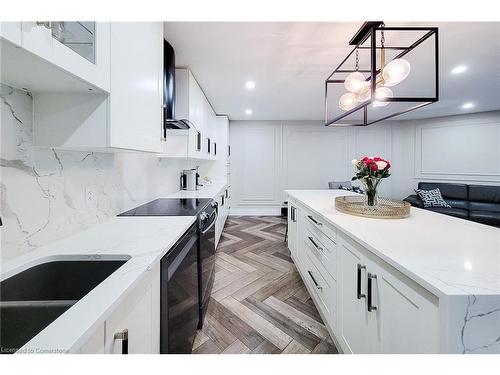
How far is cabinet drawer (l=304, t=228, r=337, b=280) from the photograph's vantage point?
1.51 m

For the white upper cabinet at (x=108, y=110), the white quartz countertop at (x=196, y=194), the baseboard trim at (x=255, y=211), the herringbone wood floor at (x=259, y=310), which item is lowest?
the herringbone wood floor at (x=259, y=310)

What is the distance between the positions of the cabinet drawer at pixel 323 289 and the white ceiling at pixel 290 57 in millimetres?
1907

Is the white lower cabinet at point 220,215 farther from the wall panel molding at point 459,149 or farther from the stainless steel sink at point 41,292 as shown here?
the wall panel molding at point 459,149

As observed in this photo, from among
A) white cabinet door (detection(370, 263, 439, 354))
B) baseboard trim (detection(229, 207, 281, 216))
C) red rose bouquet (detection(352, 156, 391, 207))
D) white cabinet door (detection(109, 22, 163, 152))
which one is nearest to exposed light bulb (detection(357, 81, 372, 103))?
red rose bouquet (detection(352, 156, 391, 207))

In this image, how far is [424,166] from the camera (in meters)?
5.44

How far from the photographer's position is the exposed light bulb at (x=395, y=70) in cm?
146

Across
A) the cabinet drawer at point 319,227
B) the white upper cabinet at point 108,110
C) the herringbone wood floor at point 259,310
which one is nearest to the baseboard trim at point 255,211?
the herringbone wood floor at point 259,310

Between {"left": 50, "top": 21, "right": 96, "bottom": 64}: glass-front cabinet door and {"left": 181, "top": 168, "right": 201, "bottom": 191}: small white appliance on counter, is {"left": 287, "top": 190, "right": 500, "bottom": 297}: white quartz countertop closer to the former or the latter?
{"left": 50, "top": 21, "right": 96, "bottom": 64}: glass-front cabinet door

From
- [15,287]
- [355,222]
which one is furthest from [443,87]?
[15,287]

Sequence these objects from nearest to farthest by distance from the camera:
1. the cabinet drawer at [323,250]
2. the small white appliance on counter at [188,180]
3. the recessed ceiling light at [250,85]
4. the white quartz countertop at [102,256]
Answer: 1. the white quartz countertop at [102,256]
2. the cabinet drawer at [323,250]
3. the recessed ceiling light at [250,85]
4. the small white appliance on counter at [188,180]

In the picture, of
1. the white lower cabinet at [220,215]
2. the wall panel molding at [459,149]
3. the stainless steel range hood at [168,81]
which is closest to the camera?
the stainless steel range hood at [168,81]
